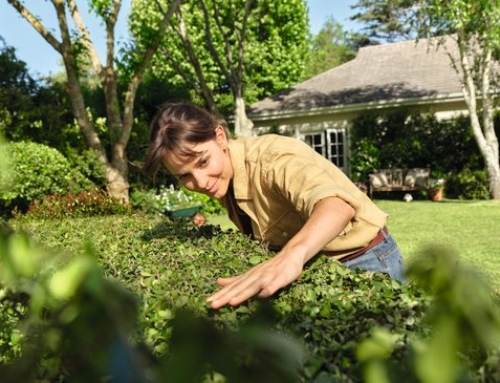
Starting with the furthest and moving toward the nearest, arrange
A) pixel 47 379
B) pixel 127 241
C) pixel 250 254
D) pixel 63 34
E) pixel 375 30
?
pixel 375 30 < pixel 63 34 < pixel 127 241 < pixel 250 254 < pixel 47 379

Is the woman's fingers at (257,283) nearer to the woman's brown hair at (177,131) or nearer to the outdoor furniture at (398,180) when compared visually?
the woman's brown hair at (177,131)

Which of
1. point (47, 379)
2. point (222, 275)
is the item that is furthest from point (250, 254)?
point (47, 379)

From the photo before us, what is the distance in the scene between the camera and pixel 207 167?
105 inches

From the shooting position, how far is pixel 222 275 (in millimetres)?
2445

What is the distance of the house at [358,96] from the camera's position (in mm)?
19562

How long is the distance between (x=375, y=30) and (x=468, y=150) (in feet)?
120

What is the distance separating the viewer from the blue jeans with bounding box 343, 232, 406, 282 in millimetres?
2635

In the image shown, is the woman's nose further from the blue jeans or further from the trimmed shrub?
the trimmed shrub

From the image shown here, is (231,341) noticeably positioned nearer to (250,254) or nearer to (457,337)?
(457,337)

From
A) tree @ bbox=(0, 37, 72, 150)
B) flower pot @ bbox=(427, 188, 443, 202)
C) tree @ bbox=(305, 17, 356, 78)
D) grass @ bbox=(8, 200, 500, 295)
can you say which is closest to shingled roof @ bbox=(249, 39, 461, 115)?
flower pot @ bbox=(427, 188, 443, 202)

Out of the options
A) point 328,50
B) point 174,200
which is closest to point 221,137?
point 174,200

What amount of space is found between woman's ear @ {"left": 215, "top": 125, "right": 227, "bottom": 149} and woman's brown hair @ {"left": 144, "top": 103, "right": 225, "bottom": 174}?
4 centimetres

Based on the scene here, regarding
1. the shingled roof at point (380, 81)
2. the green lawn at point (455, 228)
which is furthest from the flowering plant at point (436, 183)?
the shingled roof at point (380, 81)

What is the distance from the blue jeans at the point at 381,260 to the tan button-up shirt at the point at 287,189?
2.5 inches
